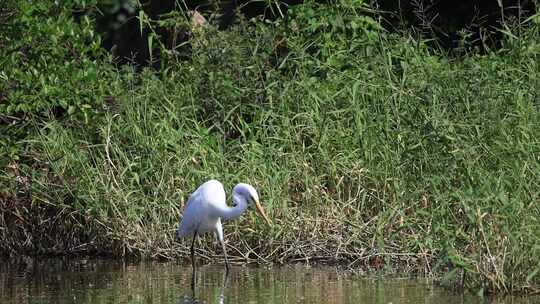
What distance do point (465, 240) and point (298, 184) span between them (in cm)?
246

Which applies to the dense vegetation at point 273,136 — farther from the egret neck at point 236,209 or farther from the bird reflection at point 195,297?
the bird reflection at point 195,297

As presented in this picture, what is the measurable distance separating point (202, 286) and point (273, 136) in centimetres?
190

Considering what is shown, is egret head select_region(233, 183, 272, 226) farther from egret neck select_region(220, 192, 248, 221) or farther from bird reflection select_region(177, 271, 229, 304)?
bird reflection select_region(177, 271, 229, 304)

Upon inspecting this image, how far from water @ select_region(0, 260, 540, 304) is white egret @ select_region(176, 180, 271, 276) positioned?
0.35 metres

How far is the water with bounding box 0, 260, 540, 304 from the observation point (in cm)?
873

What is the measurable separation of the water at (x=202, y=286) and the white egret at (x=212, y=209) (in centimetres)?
35

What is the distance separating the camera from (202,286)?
372 inches

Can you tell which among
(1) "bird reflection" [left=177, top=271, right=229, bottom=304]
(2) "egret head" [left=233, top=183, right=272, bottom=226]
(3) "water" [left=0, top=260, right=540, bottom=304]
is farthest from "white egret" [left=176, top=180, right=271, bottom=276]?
(1) "bird reflection" [left=177, top=271, right=229, bottom=304]

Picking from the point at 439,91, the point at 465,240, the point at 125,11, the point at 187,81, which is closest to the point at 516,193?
the point at 465,240

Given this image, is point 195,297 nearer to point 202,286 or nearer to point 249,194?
point 202,286

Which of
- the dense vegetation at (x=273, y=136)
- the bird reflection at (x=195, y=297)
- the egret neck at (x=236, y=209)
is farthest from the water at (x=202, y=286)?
the egret neck at (x=236, y=209)

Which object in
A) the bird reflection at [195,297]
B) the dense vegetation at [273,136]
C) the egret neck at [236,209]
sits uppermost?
the dense vegetation at [273,136]

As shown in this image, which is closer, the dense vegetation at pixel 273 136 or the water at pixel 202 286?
the water at pixel 202 286

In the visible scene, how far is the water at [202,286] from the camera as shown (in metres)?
8.73
